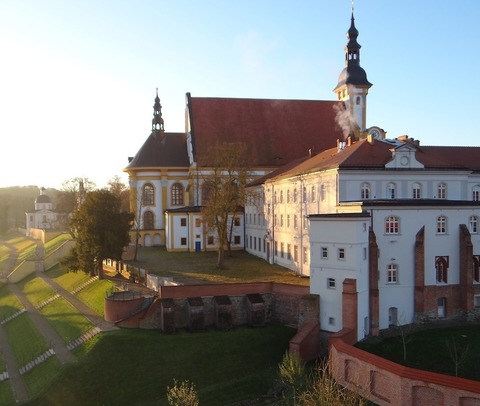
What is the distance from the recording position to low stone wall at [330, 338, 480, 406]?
19.9 meters

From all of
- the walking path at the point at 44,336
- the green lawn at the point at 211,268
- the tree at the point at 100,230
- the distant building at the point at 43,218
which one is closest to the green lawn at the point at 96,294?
the walking path at the point at 44,336

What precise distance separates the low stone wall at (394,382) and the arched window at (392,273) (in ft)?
20.6

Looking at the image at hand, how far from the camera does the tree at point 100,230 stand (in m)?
41.1

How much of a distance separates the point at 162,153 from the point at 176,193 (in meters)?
4.66

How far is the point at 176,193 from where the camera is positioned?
60.1 m

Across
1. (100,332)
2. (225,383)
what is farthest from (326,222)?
(100,332)

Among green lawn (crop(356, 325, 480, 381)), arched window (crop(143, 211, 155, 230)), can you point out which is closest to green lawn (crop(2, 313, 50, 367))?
green lawn (crop(356, 325, 480, 381))

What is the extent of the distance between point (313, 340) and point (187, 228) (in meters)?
25.8

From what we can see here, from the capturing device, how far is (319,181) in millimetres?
36531

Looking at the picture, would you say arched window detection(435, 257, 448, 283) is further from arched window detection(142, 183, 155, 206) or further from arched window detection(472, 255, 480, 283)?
arched window detection(142, 183, 155, 206)

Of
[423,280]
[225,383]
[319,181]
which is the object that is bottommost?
[225,383]

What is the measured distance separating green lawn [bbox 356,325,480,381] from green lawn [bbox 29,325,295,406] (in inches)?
219

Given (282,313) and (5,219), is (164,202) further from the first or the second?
(5,219)

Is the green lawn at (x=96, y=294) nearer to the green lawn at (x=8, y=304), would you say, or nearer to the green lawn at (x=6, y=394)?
the green lawn at (x=8, y=304)
